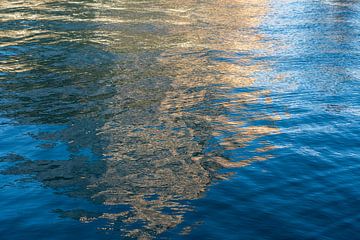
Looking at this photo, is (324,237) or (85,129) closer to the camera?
(324,237)

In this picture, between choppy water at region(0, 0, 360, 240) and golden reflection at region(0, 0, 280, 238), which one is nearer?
choppy water at region(0, 0, 360, 240)

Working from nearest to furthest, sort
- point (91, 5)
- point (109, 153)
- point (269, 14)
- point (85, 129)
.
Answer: point (109, 153)
point (85, 129)
point (269, 14)
point (91, 5)

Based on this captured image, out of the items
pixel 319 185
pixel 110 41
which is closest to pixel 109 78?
pixel 110 41

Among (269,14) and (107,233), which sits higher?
(269,14)

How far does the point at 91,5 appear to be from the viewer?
45031 millimetres

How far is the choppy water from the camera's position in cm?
1064

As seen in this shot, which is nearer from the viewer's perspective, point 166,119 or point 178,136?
point 178,136

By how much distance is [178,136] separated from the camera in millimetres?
15188

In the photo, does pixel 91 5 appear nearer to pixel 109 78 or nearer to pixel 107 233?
pixel 109 78

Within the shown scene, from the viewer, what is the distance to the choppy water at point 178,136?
419 inches

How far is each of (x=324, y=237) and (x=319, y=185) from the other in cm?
252

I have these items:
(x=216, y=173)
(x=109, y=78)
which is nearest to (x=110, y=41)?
(x=109, y=78)

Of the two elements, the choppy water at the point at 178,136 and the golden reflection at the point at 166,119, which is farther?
the golden reflection at the point at 166,119

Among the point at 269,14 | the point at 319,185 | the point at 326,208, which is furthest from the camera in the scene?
the point at 269,14
